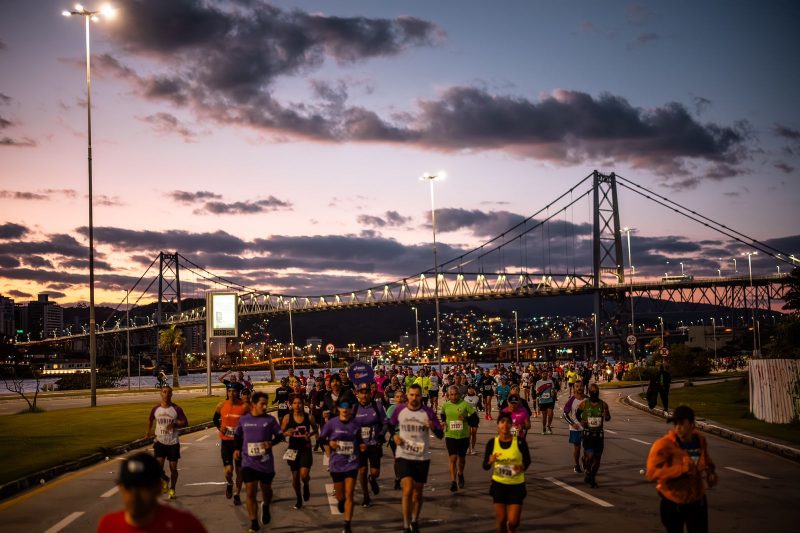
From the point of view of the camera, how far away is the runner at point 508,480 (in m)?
9.30

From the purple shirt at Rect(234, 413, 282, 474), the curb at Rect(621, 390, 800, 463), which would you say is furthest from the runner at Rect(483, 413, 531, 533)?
the curb at Rect(621, 390, 800, 463)

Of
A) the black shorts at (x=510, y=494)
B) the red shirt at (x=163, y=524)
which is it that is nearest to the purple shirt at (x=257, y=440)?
the black shorts at (x=510, y=494)

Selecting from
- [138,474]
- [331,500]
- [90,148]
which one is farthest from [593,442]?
[90,148]

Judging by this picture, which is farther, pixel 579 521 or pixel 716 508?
pixel 716 508

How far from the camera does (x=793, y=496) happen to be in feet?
42.3

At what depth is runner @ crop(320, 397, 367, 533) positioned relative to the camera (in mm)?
11016

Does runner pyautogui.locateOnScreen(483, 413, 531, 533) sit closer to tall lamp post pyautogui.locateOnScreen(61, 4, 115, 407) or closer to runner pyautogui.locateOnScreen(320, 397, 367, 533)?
runner pyautogui.locateOnScreen(320, 397, 367, 533)

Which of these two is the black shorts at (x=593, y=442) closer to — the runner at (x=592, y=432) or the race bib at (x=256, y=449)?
the runner at (x=592, y=432)

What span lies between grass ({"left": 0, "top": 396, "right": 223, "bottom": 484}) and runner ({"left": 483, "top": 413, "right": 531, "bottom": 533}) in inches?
396

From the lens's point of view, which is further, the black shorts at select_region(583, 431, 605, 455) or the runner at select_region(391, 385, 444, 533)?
the black shorts at select_region(583, 431, 605, 455)

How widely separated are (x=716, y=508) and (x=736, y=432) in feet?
39.4

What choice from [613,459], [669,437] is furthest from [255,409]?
[613,459]

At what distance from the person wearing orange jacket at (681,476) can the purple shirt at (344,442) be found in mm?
4421

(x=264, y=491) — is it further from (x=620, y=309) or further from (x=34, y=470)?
(x=620, y=309)
